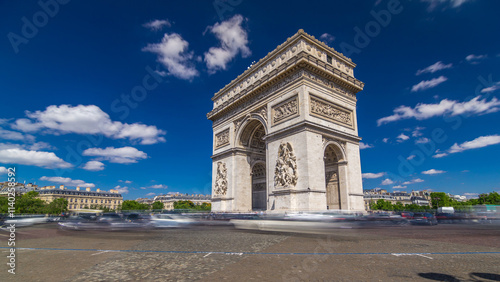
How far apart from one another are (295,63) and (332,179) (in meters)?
10.4

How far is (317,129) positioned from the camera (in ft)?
69.5

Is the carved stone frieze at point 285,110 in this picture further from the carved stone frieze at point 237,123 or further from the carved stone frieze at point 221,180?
the carved stone frieze at point 221,180

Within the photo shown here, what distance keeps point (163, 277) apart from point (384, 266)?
368cm

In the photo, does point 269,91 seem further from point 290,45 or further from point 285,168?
point 285,168

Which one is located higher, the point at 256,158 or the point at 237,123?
the point at 237,123

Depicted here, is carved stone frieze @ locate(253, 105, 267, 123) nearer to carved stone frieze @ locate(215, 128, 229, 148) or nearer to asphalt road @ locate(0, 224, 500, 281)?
carved stone frieze @ locate(215, 128, 229, 148)

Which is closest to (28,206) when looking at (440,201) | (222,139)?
(222,139)

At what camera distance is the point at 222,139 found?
3012 cm

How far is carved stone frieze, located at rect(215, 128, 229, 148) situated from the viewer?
96.3ft

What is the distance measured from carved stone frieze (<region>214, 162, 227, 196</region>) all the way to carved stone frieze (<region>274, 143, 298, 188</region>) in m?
7.80

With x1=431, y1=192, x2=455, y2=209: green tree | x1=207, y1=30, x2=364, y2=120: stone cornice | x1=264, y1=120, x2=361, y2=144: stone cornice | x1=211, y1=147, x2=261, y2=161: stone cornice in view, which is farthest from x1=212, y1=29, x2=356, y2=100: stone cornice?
x1=431, y1=192, x2=455, y2=209: green tree

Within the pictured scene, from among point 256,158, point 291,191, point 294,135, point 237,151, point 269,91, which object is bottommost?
point 291,191

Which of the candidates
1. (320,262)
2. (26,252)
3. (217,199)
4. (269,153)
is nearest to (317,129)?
(269,153)

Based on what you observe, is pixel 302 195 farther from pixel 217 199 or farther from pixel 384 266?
pixel 384 266
